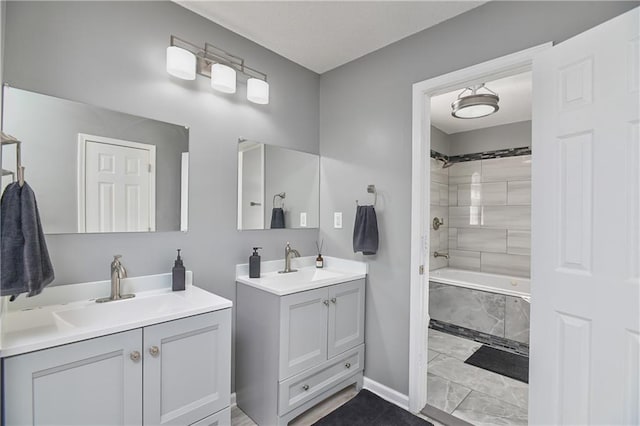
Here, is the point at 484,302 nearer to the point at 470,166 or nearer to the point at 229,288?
the point at 470,166

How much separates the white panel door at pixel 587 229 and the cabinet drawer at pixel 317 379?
3.63 feet

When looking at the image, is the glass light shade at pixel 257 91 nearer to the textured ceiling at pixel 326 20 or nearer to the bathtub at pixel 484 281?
the textured ceiling at pixel 326 20

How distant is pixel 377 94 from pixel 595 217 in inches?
61.1

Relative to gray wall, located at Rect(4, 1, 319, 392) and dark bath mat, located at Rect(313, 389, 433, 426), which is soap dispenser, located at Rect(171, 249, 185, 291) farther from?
dark bath mat, located at Rect(313, 389, 433, 426)

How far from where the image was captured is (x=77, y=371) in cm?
109

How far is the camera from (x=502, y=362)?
106 inches

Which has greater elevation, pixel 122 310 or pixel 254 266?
pixel 254 266

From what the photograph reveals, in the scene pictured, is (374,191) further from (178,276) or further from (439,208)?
(439,208)

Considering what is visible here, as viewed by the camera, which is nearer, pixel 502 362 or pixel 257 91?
pixel 257 91

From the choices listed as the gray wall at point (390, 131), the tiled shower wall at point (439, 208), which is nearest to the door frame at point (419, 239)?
the gray wall at point (390, 131)

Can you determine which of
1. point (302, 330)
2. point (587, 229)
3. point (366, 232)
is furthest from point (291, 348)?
point (587, 229)

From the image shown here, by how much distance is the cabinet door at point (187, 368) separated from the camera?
1266 mm

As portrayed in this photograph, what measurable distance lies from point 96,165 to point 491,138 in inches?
165

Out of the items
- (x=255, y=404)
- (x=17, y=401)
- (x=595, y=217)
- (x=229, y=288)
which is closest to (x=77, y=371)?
(x=17, y=401)
